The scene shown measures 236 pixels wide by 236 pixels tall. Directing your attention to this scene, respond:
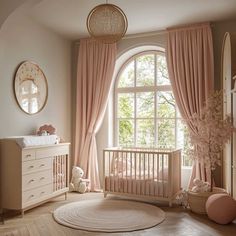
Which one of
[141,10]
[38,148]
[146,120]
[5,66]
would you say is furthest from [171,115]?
[5,66]

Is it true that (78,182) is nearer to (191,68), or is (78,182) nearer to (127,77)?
(127,77)

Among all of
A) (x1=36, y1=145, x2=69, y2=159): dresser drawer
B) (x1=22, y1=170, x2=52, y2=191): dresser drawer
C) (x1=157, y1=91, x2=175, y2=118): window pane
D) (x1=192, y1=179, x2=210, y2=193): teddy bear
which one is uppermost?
(x1=157, y1=91, x2=175, y2=118): window pane

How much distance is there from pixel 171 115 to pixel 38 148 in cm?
222

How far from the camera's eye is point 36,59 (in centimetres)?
432

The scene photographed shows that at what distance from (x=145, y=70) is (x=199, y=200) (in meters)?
2.37

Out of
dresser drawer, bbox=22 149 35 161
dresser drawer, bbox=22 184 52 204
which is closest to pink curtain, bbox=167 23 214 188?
dresser drawer, bbox=22 184 52 204

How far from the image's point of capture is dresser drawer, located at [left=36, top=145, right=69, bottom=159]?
3729 mm

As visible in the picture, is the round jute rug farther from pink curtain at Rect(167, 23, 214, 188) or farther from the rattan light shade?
the rattan light shade

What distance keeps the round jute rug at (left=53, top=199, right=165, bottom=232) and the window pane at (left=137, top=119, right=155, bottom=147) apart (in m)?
1.18

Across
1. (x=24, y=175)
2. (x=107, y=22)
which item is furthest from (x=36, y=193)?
(x=107, y=22)

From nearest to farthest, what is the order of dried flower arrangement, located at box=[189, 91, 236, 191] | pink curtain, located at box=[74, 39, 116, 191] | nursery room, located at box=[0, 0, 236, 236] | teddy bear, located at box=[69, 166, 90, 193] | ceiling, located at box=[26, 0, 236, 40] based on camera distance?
nursery room, located at box=[0, 0, 236, 236] < dried flower arrangement, located at box=[189, 91, 236, 191] < ceiling, located at box=[26, 0, 236, 40] < teddy bear, located at box=[69, 166, 90, 193] < pink curtain, located at box=[74, 39, 116, 191]

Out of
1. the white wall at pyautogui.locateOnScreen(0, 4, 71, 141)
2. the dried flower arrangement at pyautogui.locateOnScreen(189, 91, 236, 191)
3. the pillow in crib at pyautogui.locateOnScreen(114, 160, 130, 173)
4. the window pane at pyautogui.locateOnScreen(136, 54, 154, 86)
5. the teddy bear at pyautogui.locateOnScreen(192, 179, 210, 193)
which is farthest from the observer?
the window pane at pyautogui.locateOnScreen(136, 54, 154, 86)

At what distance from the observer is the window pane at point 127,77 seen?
511 cm

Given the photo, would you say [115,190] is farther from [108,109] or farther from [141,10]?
[141,10]
